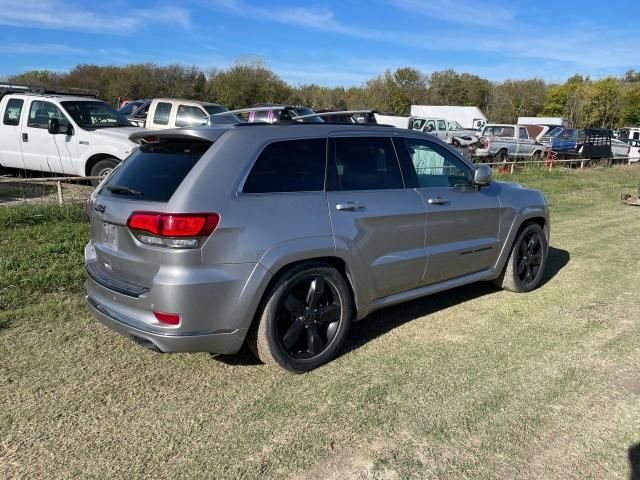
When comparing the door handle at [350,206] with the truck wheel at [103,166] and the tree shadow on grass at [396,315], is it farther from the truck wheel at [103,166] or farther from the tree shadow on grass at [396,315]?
the truck wheel at [103,166]

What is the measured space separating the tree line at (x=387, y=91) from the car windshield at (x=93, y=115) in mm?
33944

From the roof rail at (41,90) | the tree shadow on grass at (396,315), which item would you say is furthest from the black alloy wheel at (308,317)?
the roof rail at (41,90)

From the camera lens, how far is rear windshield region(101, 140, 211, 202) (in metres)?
3.33

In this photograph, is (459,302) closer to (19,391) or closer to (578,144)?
(19,391)

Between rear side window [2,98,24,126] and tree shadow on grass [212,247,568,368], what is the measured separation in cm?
873

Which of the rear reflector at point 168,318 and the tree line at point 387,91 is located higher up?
the tree line at point 387,91

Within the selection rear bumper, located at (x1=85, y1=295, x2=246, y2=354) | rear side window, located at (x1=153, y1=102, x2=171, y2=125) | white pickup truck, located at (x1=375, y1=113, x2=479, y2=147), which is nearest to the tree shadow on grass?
rear bumper, located at (x1=85, y1=295, x2=246, y2=354)

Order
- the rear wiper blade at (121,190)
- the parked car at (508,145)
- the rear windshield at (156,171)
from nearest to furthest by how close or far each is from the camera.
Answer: the rear windshield at (156,171) < the rear wiper blade at (121,190) < the parked car at (508,145)

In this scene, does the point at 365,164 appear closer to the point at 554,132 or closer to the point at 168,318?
the point at 168,318

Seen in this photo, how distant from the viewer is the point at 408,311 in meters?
4.92

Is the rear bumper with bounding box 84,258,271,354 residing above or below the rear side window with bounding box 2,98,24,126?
below

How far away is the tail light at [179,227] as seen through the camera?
10.2 feet

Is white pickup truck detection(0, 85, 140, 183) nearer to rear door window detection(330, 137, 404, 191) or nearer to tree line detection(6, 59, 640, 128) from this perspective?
rear door window detection(330, 137, 404, 191)

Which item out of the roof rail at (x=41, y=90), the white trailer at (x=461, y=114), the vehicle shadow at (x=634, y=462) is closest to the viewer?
the vehicle shadow at (x=634, y=462)
